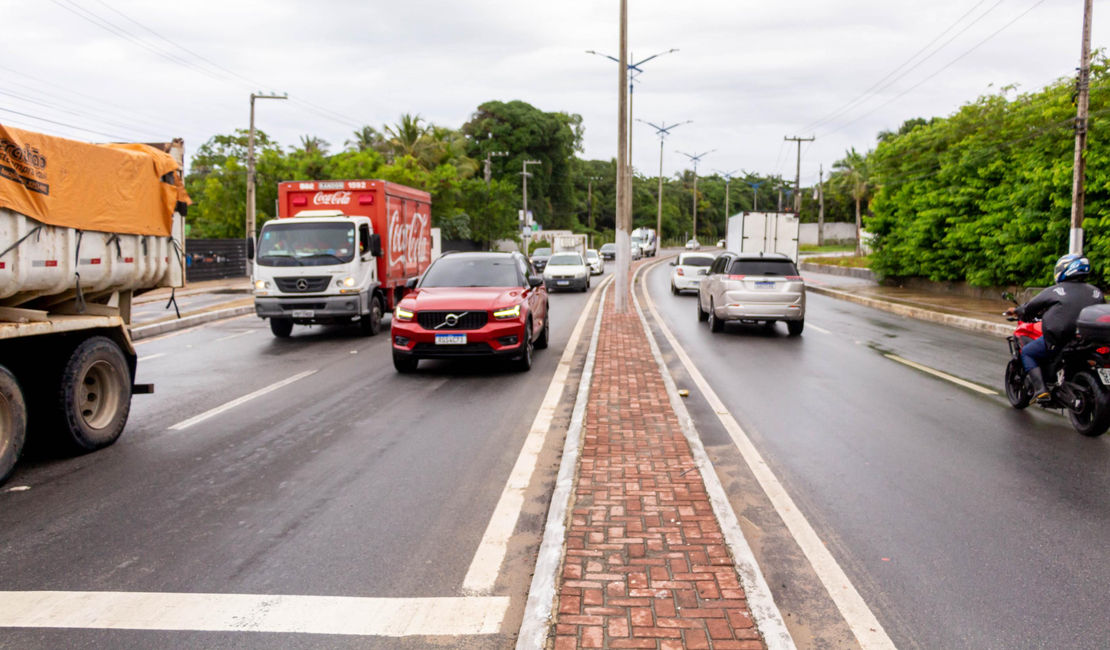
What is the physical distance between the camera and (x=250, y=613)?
379 cm

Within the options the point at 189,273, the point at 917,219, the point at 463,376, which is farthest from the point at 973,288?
the point at 189,273

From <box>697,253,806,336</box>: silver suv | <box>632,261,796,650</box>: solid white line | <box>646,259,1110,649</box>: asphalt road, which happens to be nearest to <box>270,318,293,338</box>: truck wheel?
<box>646,259,1110,649</box>: asphalt road

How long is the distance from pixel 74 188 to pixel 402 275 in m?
11.4

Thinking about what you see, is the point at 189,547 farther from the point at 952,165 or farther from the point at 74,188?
the point at 952,165

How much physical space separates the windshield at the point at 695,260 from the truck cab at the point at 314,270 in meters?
15.2

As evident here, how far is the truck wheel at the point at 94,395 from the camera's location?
21.3ft

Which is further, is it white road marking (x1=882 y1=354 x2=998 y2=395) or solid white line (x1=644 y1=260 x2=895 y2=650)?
white road marking (x1=882 y1=354 x2=998 y2=395)

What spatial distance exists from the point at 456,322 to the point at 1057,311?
6.91m

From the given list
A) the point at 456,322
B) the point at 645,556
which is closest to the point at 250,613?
the point at 645,556

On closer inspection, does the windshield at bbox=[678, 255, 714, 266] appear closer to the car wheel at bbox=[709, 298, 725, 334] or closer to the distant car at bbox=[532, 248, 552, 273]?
the distant car at bbox=[532, 248, 552, 273]

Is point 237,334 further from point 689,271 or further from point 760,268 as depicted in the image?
point 689,271

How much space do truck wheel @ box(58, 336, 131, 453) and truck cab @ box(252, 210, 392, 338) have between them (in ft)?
24.5

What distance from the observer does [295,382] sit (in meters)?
10.4

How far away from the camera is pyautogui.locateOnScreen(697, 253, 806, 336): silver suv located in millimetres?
15172
